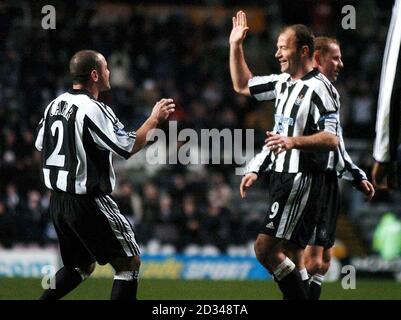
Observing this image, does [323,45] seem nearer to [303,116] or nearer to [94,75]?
[303,116]

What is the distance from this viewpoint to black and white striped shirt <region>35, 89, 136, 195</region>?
245 inches

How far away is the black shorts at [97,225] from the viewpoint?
6211 mm

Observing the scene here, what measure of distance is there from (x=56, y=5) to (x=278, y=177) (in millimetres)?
11317

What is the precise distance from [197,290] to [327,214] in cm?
394

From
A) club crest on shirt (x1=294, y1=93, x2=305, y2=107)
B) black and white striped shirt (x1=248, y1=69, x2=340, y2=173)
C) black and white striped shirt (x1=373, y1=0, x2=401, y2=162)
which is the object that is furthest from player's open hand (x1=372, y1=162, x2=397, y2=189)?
club crest on shirt (x1=294, y1=93, x2=305, y2=107)

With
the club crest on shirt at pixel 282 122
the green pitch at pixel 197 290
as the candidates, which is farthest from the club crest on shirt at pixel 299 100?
the green pitch at pixel 197 290

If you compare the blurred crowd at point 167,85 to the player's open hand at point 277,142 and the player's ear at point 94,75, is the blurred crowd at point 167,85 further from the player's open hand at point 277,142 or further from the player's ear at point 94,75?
the player's open hand at point 277,142

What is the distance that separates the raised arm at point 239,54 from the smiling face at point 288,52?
21.4 inches

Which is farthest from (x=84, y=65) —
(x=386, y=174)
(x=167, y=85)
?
(x=167, y=85)

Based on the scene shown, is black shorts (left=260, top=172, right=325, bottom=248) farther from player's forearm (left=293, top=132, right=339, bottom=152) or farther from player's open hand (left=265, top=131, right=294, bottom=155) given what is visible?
player's open hand (left=265, top=131, right=294, bottom=155)

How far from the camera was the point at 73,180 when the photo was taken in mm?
6223

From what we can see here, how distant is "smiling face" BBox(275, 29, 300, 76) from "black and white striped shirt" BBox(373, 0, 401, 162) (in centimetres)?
314

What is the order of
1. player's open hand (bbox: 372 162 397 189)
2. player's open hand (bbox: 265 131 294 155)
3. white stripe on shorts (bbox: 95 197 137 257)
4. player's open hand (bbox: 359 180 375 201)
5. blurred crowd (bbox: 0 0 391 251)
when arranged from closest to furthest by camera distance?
1. player's open hand (bbox: 372 162 397 189)
2. player's open hand (bbox: 265 131 294 155)
3. white stripe on shorts (bbox: 95 197 137 257)
4. player's open hand (bbox: 359 180 375 201)
5. blurred crowd (bbox: 0 0 391 251)

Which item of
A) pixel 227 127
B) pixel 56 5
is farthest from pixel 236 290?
pixel 56 5
